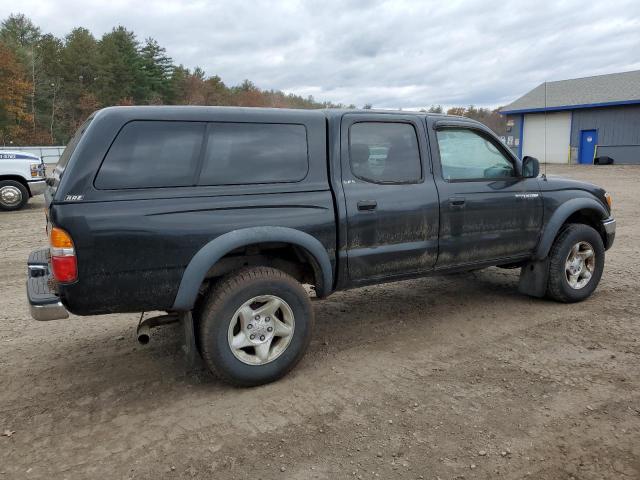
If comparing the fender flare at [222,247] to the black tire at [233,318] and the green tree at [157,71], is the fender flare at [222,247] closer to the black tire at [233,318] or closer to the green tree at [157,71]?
the black tire at [233,318]

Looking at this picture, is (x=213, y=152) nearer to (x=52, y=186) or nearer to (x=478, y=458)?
(x=52, y=186)

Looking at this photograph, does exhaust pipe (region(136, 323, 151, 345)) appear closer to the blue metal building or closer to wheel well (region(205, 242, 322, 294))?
wheel well (region(205, 242, 322, 294))

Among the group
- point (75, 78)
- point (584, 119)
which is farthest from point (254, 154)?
point (75, 78)

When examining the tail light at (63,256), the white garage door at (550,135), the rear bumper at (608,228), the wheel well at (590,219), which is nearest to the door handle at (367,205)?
the tail light at (63,256)

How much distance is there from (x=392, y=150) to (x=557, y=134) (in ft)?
116

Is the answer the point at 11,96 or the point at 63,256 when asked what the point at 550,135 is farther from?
the point at 11,96

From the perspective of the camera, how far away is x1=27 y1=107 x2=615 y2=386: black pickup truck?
3127mm

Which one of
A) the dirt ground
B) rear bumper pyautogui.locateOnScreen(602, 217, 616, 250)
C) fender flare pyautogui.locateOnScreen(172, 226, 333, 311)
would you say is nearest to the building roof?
rear bumper pyautogui.locateOnScreen(602, 217, 616, 250)

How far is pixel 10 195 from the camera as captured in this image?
12.5 m

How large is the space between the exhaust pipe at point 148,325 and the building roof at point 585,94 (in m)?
34.1

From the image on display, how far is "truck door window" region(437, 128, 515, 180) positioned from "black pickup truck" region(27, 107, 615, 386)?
0.02 metres

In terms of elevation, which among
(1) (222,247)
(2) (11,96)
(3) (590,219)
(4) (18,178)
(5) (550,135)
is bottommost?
(3) (590,219)

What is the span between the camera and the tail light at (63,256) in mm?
3000

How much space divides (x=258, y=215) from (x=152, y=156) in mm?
→ 784
